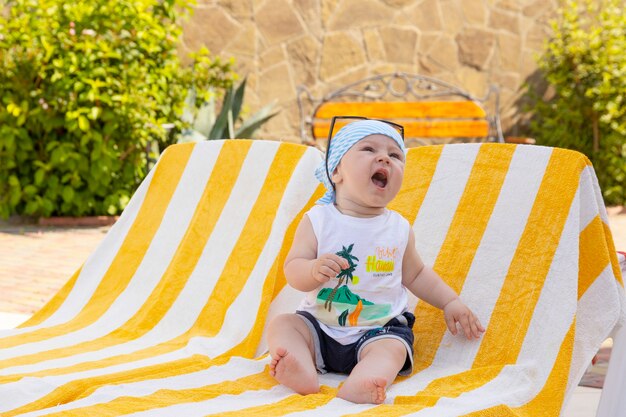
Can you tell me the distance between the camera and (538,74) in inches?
399

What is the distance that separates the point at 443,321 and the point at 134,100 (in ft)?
18.7

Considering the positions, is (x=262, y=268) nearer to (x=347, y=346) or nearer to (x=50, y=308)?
(x=347, y=346)

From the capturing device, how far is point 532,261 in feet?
7.97

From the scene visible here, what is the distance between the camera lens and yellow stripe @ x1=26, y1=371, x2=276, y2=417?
200 centimetres

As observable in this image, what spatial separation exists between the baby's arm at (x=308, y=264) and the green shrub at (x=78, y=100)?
17.8ft

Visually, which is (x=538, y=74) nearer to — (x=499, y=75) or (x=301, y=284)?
(x=499, y=75)

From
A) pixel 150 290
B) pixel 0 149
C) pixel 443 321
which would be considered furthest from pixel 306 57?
pixel 443 321

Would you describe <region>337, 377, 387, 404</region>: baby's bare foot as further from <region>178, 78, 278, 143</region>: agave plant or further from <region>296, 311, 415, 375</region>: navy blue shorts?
<region>178, 78, 278, 143</region>: agave plant

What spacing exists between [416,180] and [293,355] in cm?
78

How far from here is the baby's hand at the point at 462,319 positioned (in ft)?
7.76

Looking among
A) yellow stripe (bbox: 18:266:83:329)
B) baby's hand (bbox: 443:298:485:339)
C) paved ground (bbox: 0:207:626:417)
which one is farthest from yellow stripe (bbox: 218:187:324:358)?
paved ground (bbox: 0:207:626:417)

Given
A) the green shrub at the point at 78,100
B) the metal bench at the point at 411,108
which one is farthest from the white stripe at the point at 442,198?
the metal bench at the point at 411,108

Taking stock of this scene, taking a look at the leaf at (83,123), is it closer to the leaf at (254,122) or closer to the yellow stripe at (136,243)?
the leaf at (254,122)

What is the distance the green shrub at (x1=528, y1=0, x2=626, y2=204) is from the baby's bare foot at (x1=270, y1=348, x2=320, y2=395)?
7.67 metres
